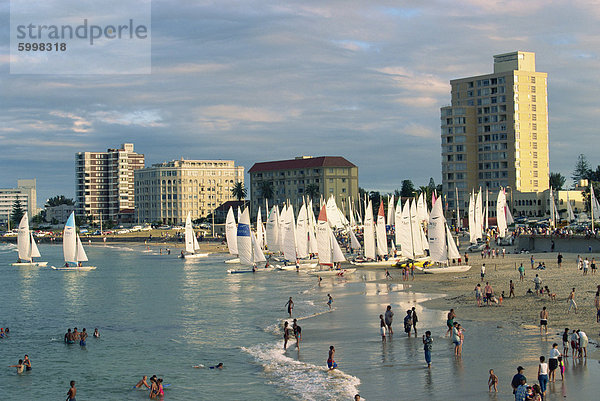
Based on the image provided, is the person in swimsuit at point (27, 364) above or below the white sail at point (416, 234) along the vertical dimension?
below

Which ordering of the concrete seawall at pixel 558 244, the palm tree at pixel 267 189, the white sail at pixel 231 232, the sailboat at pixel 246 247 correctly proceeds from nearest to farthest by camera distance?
the concrete seawall at pixel 558 244 < the sailboat at pixel 246 247 < the white sail at pixel 231 232 < the palm tree at pixel 267 189

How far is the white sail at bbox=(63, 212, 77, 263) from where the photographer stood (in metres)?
95.7

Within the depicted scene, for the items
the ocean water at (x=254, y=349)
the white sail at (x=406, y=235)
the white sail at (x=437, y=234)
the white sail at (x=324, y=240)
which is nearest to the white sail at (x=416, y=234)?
the white sail at (x=406, y=235)

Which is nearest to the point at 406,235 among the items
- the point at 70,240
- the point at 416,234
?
the point at 416,234

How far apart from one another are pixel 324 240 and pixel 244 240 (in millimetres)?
14050

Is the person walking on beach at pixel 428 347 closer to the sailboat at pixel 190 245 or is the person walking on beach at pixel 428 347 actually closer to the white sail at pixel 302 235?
the white sail at pixel 302 235

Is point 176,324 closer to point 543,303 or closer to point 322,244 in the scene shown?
point 543,303

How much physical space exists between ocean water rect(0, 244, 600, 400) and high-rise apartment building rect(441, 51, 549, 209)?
283ft

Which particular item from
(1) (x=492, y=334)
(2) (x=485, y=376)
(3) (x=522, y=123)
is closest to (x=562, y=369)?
(2) (x=485, y=376)

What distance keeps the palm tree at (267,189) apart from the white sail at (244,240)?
105 metres

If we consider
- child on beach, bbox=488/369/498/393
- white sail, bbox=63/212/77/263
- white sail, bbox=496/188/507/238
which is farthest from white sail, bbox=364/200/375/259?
child on beach, bbox=488/369/498/393

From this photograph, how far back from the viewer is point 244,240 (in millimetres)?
86375

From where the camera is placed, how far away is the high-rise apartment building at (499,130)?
473 ft

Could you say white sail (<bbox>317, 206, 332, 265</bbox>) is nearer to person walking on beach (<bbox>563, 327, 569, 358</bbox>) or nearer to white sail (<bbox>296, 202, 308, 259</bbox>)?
white sail (<bbox>296, 202, 308, 259</bbox>)
